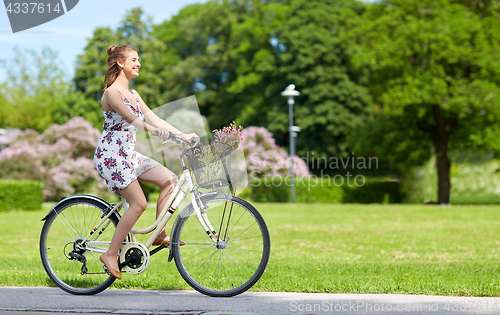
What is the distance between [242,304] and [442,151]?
27.7 meters

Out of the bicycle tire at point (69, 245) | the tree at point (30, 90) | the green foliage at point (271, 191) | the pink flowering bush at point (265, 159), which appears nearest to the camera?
the bicycle tire at point (69, 245)

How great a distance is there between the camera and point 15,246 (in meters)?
9.98

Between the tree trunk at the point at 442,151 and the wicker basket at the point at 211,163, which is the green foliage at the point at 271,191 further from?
the wicker basket at the point at 211,163

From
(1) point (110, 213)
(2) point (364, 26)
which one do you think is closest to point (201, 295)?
(1) point (110, 213)

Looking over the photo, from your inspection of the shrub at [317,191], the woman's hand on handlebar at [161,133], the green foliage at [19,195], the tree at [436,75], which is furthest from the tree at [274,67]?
the woman's hand on handlebar at [161,133]

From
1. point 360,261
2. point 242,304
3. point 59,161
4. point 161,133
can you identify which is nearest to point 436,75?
point 59,161

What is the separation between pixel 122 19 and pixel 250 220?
3821 centimetres

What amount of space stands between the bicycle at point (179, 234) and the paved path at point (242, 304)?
180 millimetres

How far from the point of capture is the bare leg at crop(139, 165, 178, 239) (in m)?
4.42

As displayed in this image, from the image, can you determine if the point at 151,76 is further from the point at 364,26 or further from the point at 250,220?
the point at 250,220

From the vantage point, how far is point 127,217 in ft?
14.5

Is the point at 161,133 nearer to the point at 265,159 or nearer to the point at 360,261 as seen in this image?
the point at 360,261

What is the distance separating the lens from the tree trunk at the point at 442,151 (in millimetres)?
28906

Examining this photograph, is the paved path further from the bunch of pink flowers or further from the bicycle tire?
the bunch of pink flowers
